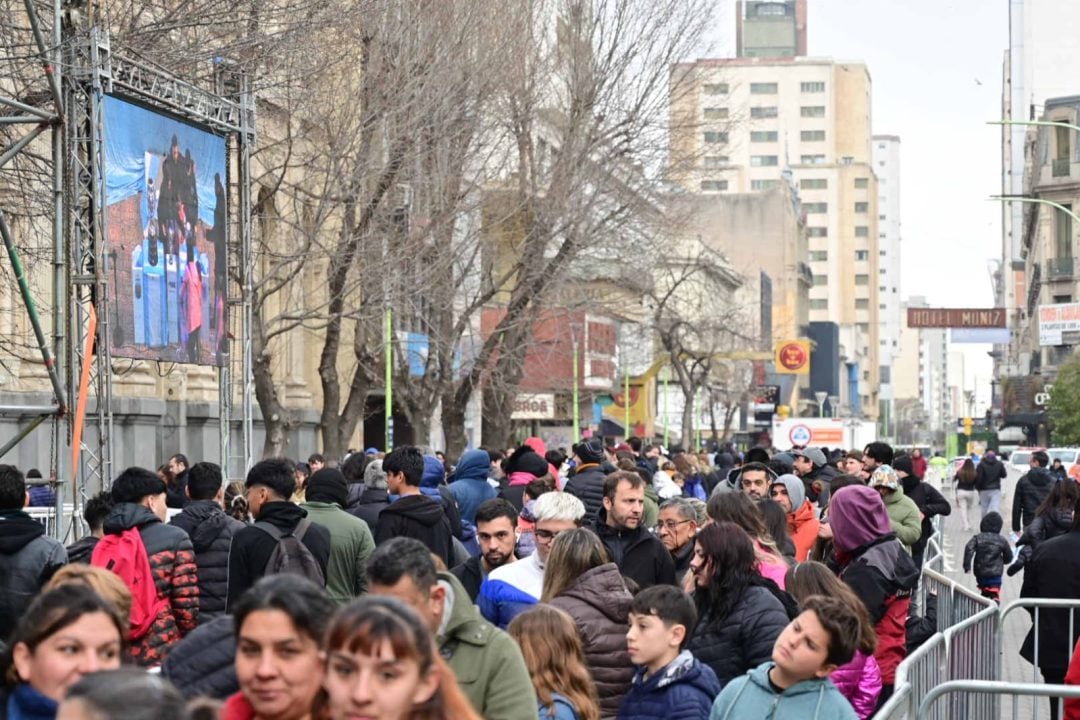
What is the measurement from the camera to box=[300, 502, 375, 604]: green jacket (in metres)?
9.95

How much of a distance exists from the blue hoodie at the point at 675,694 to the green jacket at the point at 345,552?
330cm

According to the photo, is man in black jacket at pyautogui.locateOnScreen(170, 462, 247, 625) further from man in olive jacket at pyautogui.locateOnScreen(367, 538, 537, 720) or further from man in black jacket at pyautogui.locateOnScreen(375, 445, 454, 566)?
man in olive jacket at pyautogui.locateOnScreen(367, 538, 537, 720)

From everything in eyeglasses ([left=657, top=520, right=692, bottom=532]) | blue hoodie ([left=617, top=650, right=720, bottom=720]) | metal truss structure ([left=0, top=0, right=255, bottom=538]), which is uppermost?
metal truss structure ([left=0, top=0, right=255, bottom=538])

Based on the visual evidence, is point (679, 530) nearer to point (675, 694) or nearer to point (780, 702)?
point (675, 694)

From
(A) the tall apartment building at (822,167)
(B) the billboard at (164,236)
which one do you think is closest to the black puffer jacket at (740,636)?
(B) the billboard at (164,236)

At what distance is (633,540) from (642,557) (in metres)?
0.14

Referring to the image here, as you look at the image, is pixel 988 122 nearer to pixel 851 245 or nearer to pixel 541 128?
pixel 541 128

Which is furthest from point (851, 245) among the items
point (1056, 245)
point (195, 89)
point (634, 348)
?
point (195, 89)

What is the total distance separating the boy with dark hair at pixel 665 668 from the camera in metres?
6.75

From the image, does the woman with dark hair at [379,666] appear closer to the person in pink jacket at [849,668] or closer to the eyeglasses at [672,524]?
the person in pink jacket at [849,668]

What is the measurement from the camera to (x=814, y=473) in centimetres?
1897

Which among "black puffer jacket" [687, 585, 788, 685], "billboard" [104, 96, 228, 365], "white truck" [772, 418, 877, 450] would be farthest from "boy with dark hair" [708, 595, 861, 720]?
"white truck" [772, 418, 877, 450]

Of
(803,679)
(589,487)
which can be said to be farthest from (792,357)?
(803,679)

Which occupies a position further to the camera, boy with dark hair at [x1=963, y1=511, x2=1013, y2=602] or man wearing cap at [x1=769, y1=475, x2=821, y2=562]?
boy with dark hair at [x1=963, y1=511, x2=1013, y2=602]
